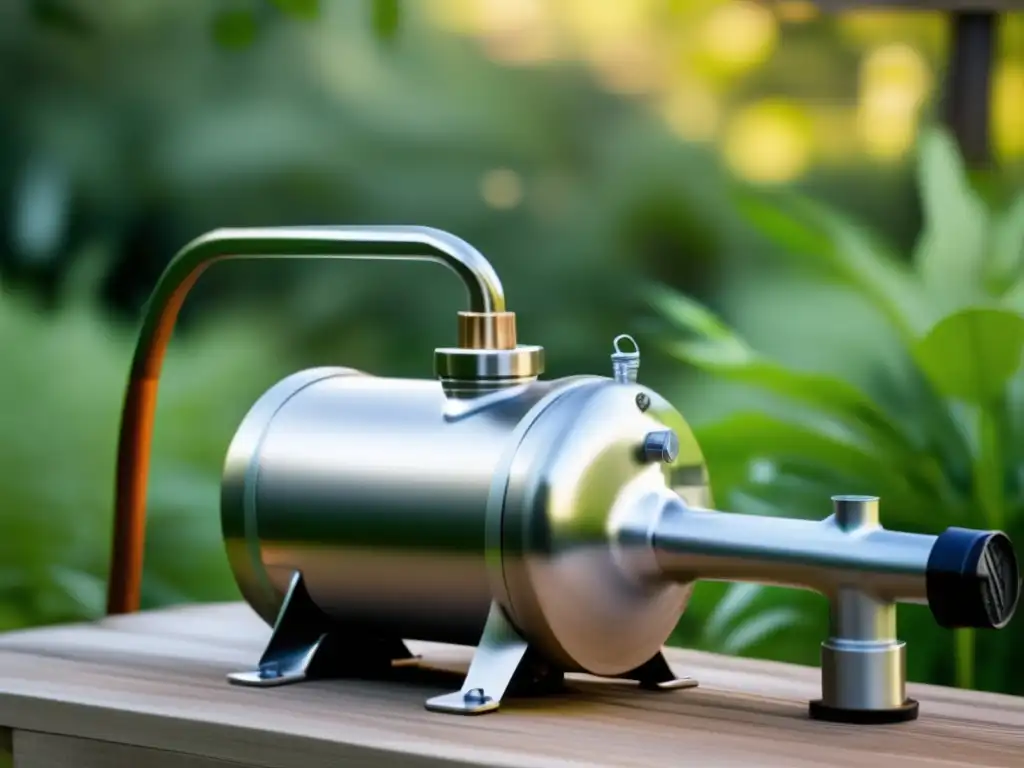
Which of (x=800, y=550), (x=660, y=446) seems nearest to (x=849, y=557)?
(x=800, y=550)

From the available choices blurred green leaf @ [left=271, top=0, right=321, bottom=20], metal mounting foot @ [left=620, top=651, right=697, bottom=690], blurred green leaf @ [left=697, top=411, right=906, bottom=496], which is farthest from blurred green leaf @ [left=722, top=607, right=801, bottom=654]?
blurred green leaf @ [left=271, top=0, right=321, bottom=20]

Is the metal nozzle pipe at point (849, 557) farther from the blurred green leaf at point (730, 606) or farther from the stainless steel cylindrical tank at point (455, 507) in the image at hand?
the blurred green leaf at point (730, 606)

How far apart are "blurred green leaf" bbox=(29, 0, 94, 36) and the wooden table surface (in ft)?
5.98

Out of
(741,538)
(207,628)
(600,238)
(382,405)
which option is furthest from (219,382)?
(741,538)

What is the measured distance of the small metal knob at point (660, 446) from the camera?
1.13m

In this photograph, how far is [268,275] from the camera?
306cm

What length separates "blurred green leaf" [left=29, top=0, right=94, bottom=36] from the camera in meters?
2.95

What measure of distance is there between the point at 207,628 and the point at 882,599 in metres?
0.61

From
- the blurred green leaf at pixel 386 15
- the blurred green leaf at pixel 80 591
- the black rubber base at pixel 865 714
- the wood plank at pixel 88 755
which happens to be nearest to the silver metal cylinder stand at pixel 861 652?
the black rubber base at pixel 865 714

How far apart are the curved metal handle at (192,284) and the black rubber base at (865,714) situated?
33 cm

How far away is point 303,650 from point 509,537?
0.22 m

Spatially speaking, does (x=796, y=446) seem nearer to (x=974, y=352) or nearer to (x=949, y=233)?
(x=974, y=352)

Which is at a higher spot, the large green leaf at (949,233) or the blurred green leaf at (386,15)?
the blurred green leaf at (386,15)

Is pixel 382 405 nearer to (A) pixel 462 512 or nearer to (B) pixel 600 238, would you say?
(A) pixel 462 512
